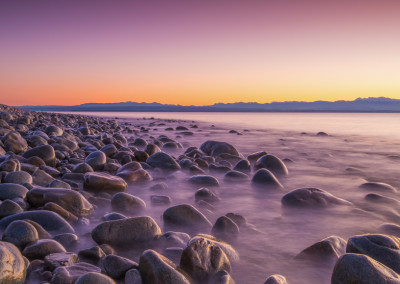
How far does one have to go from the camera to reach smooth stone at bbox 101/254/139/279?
1.54m

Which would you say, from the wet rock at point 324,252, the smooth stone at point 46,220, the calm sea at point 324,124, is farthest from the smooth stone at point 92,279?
the calm sea at point 324,124

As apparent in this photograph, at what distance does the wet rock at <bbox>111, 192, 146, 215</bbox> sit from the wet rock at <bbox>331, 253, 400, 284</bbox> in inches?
67.2

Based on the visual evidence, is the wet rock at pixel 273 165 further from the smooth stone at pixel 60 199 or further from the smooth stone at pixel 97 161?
the smooth stone at pixel 60 199

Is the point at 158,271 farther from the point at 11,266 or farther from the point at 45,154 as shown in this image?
the point at 45,154

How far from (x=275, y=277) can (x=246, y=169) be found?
323cm

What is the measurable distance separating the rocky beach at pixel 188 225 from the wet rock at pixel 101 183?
0.4 inches

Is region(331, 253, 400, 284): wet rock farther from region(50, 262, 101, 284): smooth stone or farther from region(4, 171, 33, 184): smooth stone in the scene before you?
region(4, 171, 33, 184): smooth stone

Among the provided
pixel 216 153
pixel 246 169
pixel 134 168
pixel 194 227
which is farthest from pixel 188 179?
pixel 216 153

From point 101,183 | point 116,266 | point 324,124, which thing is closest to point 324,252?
point 116,266

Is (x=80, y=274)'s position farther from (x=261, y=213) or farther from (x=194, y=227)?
(x=261, y=213)

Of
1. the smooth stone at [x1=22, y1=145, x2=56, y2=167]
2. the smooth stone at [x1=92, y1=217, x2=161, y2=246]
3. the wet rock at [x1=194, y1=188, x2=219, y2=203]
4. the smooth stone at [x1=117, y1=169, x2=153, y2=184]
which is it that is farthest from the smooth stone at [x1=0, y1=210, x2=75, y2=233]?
the smooth stone at [x1=22, y1=145, x2=56, y2=167]

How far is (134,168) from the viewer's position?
13.3ft

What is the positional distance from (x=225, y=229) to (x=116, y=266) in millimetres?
956

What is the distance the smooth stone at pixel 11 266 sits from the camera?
1.32 metres
